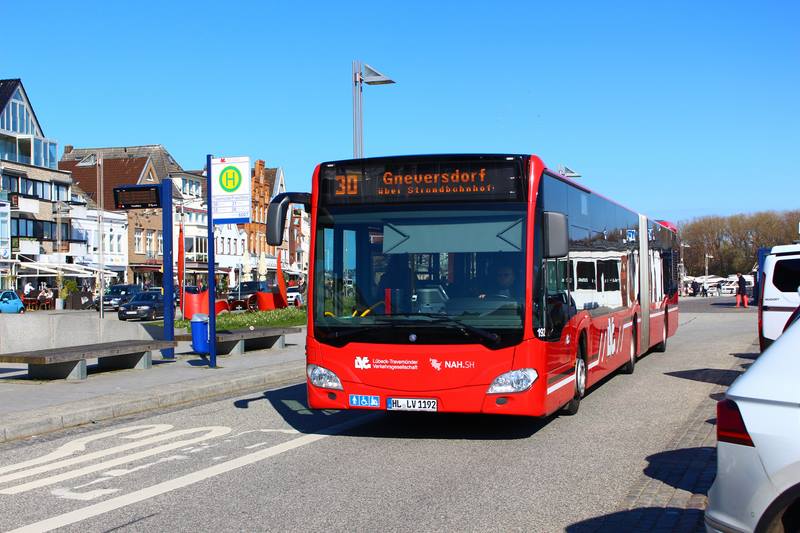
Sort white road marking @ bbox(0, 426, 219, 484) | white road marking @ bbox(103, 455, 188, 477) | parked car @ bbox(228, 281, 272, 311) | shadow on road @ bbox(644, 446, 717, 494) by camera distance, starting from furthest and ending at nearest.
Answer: parked car @ bbox(228, 281, 272, 311), white road marking @ bbox(0, 426, 219, 484), white road marking @ bbox(103, 455, 188, 477), shadow on road @ bbox(644, 446, 717, 494)

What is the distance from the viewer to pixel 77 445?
10.2m

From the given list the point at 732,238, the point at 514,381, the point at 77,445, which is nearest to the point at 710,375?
the point at 514,381

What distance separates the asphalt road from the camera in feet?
22.2

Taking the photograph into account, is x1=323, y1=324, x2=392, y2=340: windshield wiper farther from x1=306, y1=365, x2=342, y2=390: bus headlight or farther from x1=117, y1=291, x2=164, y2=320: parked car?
x1=117, y1=291, x2=164, y2=320: parked car

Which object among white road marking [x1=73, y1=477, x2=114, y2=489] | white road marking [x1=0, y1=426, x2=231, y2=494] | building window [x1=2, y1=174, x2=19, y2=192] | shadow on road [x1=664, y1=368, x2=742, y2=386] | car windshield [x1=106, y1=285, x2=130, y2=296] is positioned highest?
building window [x1=2, y1=174, x2=19, y2=192]

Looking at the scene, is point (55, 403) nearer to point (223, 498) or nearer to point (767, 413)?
point (223, 498)

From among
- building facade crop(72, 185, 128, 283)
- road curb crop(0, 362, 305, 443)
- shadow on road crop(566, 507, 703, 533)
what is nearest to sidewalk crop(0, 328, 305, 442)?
road curb crop(0, 362, 305, 443)

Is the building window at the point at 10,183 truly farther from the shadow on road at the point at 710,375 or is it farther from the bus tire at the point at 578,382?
the bus tire at the point at 578,382

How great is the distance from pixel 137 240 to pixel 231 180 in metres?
68.2

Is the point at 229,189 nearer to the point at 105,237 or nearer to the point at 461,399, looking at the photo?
the point at 461,399

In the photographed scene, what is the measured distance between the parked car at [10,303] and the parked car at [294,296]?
504 inches

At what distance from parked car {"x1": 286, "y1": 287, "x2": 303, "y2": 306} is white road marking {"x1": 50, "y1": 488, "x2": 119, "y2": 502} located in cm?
4300

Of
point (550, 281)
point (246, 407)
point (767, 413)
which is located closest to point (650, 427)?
point (550, 281)

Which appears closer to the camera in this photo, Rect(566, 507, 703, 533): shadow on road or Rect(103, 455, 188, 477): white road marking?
Rect(566, 507, 703, 533): shadow on road
